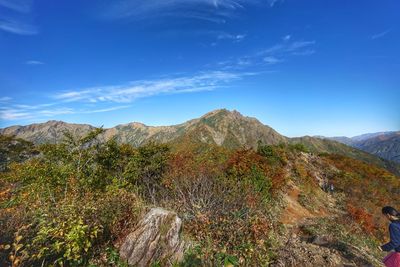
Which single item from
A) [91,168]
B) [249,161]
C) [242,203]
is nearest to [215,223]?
[242,203]

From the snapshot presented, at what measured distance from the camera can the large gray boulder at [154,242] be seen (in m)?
6.09

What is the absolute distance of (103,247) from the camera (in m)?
6.30

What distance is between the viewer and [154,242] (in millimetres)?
6211

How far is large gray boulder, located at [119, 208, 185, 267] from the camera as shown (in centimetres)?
609

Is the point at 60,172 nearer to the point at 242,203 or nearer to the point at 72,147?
the point at 72,147

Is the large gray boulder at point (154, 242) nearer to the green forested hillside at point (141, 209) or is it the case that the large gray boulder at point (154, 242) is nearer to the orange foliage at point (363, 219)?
the green forested hillside at point (141, 209)

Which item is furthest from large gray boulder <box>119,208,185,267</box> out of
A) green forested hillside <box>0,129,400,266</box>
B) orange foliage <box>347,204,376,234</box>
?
orange foliage <box>347,204,376,234</box>

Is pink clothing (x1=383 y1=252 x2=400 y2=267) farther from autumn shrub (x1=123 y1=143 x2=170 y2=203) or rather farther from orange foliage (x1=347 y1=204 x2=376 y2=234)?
orange foliage (x1=347 y1=204 x2=376 y2=234)

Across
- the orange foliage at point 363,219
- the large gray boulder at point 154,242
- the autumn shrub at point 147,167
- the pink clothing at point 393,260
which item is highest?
the autumn shrub at point 147,167

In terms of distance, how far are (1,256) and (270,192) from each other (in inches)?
522

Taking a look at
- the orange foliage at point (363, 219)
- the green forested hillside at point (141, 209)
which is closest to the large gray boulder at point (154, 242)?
the green forested hillside at point (141, 209)

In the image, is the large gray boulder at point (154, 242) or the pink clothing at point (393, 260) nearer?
the large gray boulder at point (154, 242)

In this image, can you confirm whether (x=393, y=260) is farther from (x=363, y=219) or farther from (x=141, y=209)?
(x=363, y=219)

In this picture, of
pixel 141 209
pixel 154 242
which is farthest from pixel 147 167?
pixel 154 242
